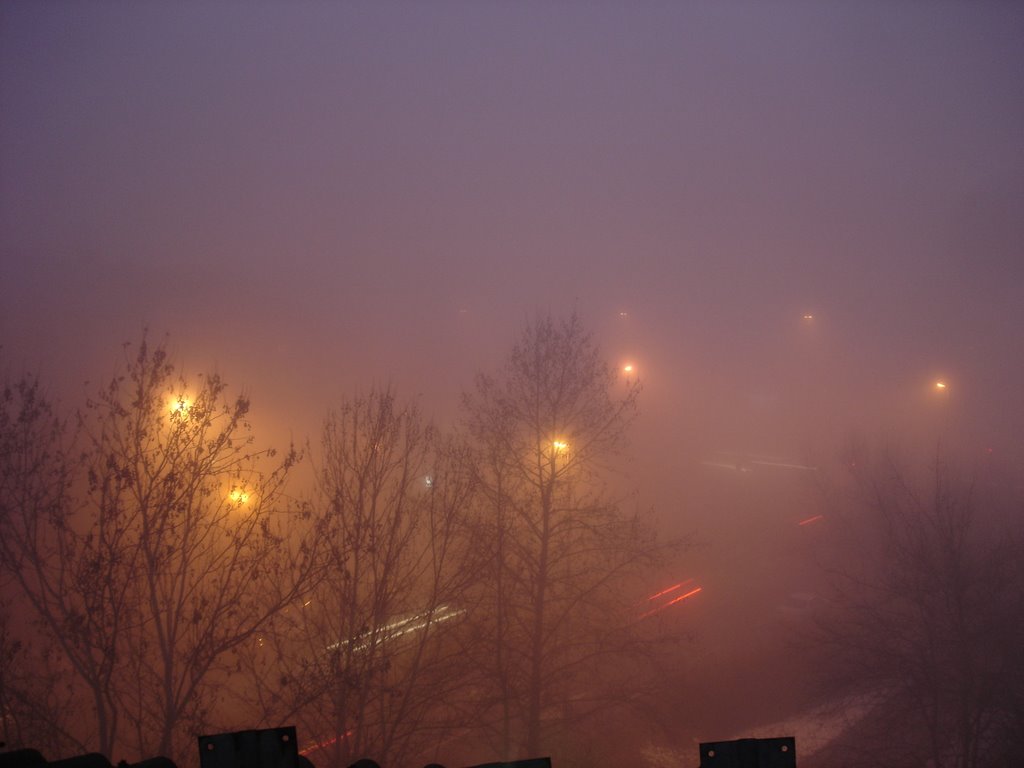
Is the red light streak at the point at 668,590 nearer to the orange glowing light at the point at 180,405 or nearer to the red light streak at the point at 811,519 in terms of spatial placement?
the red light streak at the point at 811,519

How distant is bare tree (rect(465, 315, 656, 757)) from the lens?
7543mm

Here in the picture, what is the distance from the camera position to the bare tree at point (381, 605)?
6094 mm

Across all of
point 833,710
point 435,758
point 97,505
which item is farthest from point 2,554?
point 833,710

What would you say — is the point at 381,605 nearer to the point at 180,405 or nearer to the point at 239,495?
the point at 239,495

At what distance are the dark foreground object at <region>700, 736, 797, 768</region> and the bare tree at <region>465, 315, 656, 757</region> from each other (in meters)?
5.74

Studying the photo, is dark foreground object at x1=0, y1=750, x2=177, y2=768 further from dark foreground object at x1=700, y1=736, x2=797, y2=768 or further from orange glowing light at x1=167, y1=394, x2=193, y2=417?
orange glowing light at x1=167, y1=394, x2=193, y2=417

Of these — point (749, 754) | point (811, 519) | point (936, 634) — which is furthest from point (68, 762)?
point (811, 519)

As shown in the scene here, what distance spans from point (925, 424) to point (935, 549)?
3.47m

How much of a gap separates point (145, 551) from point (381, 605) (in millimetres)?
2311

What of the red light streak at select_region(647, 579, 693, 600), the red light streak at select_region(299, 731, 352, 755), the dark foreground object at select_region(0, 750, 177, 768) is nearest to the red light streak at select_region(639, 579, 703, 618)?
the red light streak at select_region(647, 579, 693, 600)

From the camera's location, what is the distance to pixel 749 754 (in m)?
1.94

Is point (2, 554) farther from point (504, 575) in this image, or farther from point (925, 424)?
point (925, 424)

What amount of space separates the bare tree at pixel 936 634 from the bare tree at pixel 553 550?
126 inches

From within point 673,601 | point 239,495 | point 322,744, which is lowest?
point 322,744
